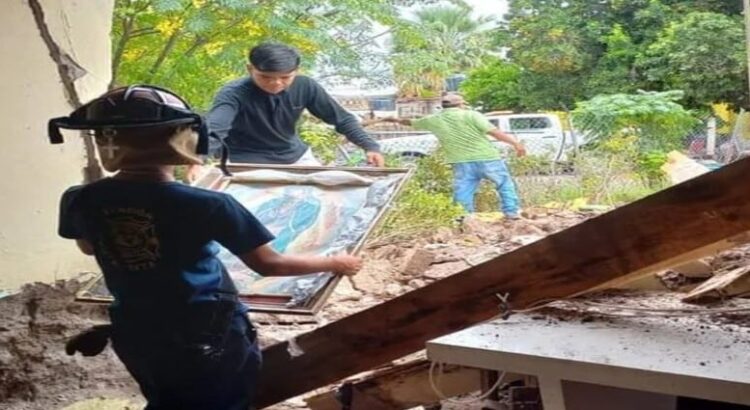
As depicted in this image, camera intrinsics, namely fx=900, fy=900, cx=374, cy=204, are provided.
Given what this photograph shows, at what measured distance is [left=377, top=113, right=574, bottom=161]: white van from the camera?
279 inches

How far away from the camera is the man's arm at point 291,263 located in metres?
1.85

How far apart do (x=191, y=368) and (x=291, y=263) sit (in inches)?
11.7

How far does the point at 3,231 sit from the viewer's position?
3455mm

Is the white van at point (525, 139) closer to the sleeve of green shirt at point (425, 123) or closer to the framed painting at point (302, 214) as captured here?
the sleeve of green shirt at point (425, 123)

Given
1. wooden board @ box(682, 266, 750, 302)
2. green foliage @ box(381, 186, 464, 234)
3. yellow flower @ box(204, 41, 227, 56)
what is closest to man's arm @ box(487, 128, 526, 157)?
green foliage @ box(381, 186, 464, 234)

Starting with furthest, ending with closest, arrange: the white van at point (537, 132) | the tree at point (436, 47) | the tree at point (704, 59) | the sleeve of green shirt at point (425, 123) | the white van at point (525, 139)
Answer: the tree at point (704, 59)
the tree at point (436, 47)
the white van at point (537, 132)
the white van at point (525, 139)
the sleeve of green shirt at point (425, 123)

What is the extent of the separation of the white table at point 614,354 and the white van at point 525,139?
461cm

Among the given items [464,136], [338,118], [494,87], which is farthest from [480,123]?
[494,87]

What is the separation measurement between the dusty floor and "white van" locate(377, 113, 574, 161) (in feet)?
8.54

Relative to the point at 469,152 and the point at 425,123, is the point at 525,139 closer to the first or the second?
the point at 425,123

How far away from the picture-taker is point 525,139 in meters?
8.35

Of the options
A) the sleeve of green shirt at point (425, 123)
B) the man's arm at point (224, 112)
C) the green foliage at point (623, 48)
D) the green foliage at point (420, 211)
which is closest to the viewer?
the man's arm at point (224, 112)

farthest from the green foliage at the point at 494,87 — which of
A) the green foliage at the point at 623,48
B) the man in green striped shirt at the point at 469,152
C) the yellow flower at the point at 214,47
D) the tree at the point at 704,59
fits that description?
the yellow flower at the point at 214,47

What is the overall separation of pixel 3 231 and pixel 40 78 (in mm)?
616
